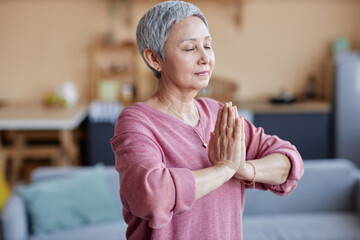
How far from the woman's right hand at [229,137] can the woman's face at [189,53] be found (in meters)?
0.08

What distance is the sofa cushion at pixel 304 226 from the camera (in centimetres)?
265

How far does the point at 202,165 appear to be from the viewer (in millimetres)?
901

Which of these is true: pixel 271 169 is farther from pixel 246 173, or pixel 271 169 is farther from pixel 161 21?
pixel 161 21

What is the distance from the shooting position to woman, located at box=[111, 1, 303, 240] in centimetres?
78

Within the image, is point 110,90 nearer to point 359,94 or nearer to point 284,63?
point 284,63

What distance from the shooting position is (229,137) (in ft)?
2.72

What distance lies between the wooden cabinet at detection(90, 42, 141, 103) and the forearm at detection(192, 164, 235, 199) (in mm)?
4281

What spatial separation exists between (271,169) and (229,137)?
13cm

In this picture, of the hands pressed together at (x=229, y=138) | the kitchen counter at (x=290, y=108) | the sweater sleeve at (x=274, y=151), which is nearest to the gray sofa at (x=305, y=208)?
the kitchen counter at (x=290, y=108)

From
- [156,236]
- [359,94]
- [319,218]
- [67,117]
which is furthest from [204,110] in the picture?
[359,94]

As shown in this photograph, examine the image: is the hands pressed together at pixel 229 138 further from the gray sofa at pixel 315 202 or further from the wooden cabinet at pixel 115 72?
the wooden cabinet at pixel 115 72

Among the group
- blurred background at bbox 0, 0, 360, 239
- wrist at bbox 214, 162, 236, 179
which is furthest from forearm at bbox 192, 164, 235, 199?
blurred background at bbox 0, 0, 360, 239

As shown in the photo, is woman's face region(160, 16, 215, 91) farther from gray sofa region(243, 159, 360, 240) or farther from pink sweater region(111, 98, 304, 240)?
gray sofa region(243, 159, 360, 240)

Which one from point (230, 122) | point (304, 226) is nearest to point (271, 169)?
point (230, 122)
